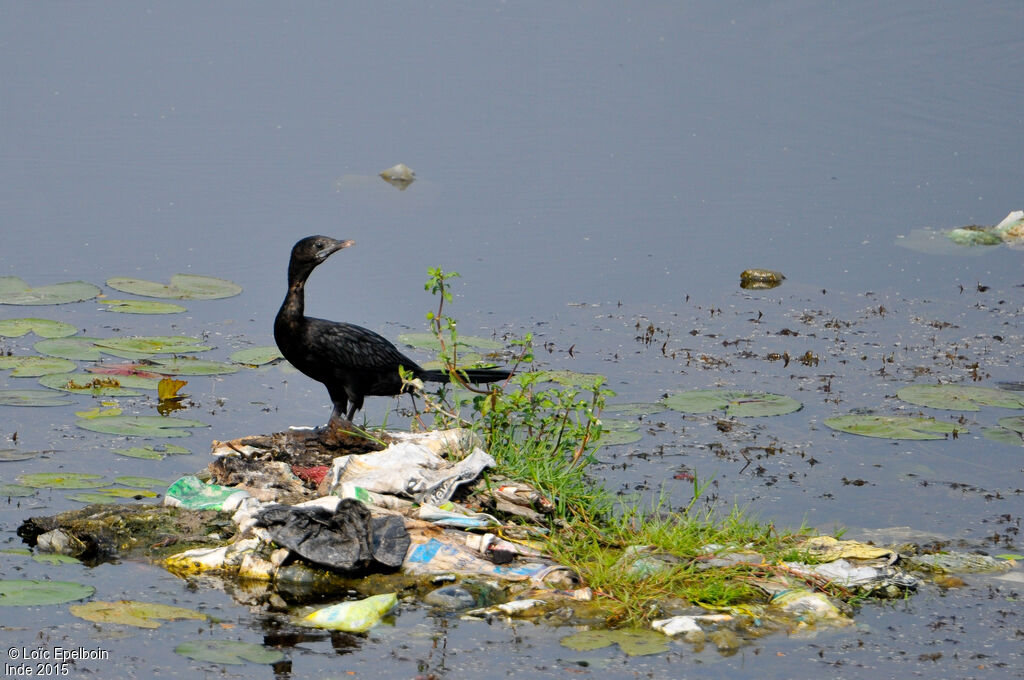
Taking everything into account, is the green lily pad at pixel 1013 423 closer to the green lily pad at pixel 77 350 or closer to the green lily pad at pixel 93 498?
the green lily pad at pixel 93 498

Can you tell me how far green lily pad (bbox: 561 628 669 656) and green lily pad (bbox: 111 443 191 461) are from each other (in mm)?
3117

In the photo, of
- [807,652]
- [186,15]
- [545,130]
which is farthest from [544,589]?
[186,15]

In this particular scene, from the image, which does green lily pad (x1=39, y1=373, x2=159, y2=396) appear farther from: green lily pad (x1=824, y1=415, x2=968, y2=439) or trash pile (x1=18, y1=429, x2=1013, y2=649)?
green lily pad (x1=824, y1=415, x2=968, y2=439)

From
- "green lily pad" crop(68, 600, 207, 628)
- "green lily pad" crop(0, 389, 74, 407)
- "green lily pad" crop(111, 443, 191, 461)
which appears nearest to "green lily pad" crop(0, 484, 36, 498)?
"green lily pad" crop(111, 443, 191, 461)

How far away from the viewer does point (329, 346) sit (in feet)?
26.6

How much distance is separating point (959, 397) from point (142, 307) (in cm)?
591

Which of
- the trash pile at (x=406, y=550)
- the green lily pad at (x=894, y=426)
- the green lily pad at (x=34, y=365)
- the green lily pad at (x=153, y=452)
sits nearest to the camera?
the trash pile at (x=406, y=550)

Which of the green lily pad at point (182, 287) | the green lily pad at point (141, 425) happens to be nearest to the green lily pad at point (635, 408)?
the green lily pad at point (141, 425)

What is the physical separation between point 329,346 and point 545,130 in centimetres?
904

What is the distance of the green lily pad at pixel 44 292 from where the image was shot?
10906 millimetres

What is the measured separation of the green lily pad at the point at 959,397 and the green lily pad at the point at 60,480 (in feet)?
17.0

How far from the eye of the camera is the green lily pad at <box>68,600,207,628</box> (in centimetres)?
615

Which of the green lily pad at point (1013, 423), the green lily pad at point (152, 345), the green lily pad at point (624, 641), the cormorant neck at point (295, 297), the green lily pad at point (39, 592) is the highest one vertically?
the cormorant neck at point (295, 297)

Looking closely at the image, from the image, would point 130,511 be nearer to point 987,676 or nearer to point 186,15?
point 987,676
